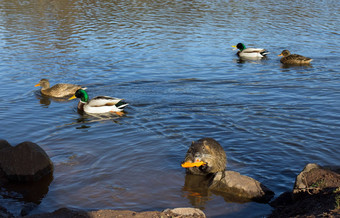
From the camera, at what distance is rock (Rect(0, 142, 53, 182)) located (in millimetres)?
9109

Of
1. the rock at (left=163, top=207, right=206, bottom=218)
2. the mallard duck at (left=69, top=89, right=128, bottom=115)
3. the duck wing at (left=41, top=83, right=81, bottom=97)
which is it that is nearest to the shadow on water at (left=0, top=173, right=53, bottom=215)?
the rock at (left=163, top=207, right=206, bottom=218)

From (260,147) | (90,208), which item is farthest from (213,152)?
(90,208)

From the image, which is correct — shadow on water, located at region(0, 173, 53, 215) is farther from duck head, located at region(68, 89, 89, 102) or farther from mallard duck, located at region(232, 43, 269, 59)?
mallard duck, located at region(232, 43, 269, 59)

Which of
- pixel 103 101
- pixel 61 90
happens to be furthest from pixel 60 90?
pixel 103 101

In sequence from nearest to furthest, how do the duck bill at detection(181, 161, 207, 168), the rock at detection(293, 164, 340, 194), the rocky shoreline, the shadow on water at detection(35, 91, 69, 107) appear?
the rocky shoreline → the rock at detection(293, 164, 340, 194) → the duck bill at detection(181, 161, 207, 168) → the shadow on water at detection(35, 91, 69, 107)

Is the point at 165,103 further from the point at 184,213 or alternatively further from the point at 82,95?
the point at 184,213

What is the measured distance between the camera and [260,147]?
10.8m

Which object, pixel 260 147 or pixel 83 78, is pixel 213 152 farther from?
pixel 83 78

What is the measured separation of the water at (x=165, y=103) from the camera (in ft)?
30.3

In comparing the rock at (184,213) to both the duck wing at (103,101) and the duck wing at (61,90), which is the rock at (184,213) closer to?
the duck wing at (103,101)

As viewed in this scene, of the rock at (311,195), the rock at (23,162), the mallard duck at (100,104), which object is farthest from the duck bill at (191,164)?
the mallard duck at (100,104)

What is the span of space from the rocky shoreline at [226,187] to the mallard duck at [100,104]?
14.2 ft

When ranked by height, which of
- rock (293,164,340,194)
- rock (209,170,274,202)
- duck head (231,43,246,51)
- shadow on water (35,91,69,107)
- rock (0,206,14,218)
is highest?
rock (293,164,340,194)

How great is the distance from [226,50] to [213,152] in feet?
43.5
